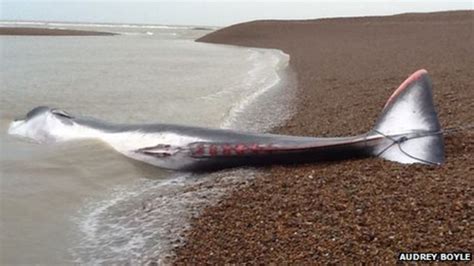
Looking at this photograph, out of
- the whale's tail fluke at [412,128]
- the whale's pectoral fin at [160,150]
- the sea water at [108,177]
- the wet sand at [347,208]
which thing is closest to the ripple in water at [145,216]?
the sea water at [108,177]

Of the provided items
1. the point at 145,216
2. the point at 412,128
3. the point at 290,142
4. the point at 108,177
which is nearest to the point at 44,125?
the point at 108,177

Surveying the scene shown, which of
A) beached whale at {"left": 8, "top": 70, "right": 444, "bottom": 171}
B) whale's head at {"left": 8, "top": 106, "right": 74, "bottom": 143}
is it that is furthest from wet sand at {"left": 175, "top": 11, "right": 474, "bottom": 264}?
whale's head at {"left": 8, "top": 106, "right": 74, "bottom": 143}

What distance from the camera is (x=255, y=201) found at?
456 cm

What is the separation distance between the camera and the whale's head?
7.37m

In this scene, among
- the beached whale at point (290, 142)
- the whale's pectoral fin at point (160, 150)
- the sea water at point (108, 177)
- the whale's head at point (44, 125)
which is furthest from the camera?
the whale's head at point (44, 125)

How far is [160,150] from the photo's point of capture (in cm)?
616

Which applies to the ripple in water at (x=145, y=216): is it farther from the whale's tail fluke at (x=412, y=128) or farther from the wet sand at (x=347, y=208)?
the whale's tail fluke at (x=412, y=128)

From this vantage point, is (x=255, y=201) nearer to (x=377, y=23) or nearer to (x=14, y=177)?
(x=14, y=177)

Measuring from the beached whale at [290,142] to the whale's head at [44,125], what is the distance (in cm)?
63

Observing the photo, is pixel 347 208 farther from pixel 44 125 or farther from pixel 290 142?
pixel 44 125

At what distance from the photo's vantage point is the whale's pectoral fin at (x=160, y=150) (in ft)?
19.9

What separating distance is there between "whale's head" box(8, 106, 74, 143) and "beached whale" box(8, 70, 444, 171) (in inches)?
24.7

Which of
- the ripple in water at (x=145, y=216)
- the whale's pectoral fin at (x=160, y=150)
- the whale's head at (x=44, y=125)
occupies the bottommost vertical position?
the ripple in water at (x=145, y=216)

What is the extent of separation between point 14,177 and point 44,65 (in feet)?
40.3
